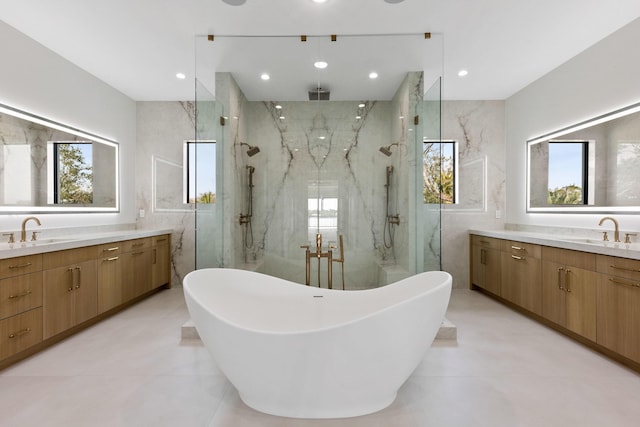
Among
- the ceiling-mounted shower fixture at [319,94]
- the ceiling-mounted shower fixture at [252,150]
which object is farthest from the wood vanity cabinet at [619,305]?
the ceiling-mounted shower fixture at [252,150]

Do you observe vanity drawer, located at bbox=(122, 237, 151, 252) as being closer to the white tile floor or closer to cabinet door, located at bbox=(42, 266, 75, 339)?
cabinet door, located at bbox=(42, 266, 75, 339)

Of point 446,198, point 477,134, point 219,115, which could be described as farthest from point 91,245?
point 477,134

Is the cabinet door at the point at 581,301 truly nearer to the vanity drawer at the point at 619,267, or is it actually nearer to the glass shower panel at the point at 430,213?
the vanity drawer at the point at 619,267

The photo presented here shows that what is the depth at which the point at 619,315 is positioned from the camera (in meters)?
2.28

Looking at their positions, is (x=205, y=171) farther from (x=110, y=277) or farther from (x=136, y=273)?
(x=136, y=273)

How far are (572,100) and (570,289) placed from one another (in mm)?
1948

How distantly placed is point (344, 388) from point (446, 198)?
342cm

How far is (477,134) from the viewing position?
456 cm


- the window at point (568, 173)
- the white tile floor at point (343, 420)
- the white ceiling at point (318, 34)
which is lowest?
the white tile floor at point (343, 420)

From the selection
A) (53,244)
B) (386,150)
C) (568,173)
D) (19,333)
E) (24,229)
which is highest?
(386,150)

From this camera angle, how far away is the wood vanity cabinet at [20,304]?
2184 millimetres

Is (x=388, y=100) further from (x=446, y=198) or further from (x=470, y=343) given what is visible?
(x=470, y=343)

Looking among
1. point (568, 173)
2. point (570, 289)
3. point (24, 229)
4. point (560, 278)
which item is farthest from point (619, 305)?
point (24, 229)

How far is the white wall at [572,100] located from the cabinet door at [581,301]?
0.66 meters
